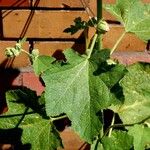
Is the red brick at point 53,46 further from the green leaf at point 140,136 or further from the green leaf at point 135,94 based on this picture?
the green leaf at point 140,136

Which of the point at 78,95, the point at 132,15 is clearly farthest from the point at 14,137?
the point at 132,15

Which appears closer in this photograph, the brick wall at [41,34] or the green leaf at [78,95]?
the green leaf at [78,95]

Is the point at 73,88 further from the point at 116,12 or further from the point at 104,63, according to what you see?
the point at 116,12

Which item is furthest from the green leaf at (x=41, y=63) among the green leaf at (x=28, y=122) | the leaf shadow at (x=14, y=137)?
the leaf shadow at (x=14, y=137)

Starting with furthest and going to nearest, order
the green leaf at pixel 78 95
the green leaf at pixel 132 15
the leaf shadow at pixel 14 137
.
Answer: the leaf shadow at pixel 14 137 < the green leaf at pixel 132 15 < the green leaf at pixel 78 95

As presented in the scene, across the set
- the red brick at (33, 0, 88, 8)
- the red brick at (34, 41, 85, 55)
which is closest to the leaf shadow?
the red brick at (34, 41, 85, 55)

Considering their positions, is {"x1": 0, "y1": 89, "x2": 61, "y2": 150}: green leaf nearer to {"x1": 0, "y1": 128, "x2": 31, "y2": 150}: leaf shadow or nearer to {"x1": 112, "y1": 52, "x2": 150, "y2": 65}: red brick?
{"x1": 0, "y1": 128, "x2": 31, "y2": 150}: leaf shadow
